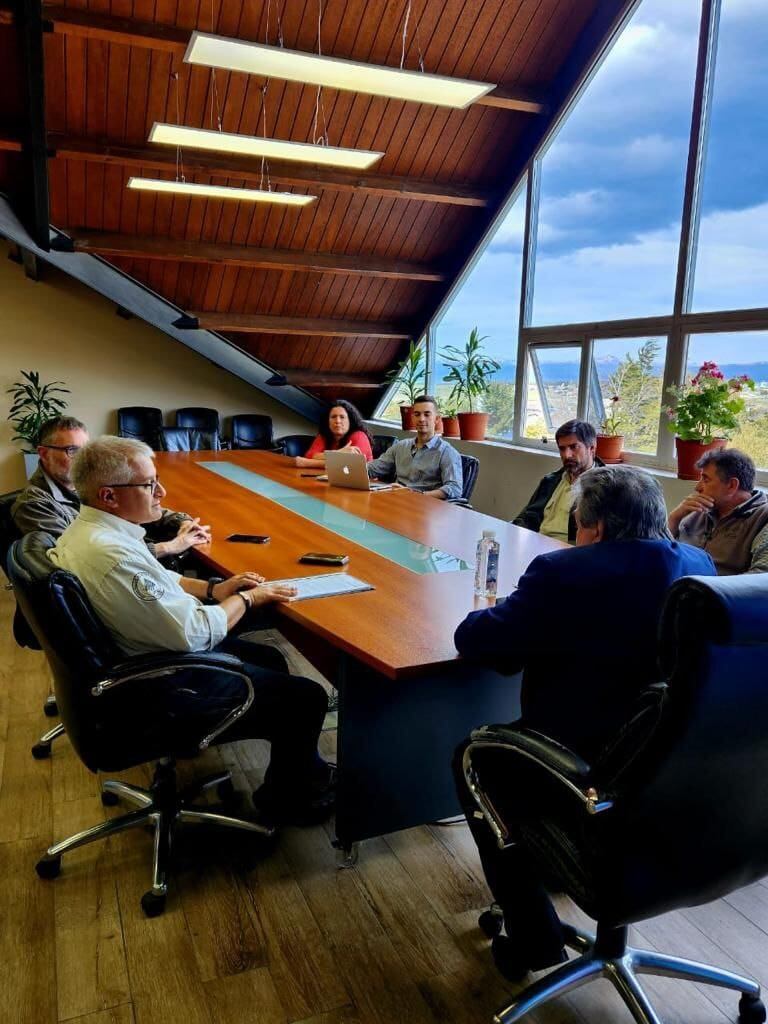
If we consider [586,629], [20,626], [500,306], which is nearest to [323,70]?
[20,626]

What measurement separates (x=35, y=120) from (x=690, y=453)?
4291mm

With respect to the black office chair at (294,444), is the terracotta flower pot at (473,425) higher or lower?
higher

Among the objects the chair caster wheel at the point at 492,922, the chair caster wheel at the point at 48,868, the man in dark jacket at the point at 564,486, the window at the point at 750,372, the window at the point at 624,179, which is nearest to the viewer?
the chair caster wheel at the point at 492,922

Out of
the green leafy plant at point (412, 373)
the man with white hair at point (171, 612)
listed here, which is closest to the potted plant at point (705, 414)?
the man with white hair at point (171, 612)

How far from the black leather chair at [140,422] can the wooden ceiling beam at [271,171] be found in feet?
9.18

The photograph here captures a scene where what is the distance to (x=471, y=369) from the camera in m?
6.48

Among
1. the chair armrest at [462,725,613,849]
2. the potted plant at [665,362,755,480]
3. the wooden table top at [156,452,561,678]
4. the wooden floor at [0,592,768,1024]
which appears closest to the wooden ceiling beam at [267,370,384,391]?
the wooden table top at [156,452,561,678]

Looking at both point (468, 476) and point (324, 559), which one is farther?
point (468, 476)

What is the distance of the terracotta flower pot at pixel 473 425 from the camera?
20.8 ft

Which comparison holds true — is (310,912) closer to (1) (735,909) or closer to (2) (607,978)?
(2) (607,978)

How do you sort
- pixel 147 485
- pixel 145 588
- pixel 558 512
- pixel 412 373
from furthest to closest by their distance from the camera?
pixel 412 373, pixel 558 512, pixel 147 485, pixel 145 588

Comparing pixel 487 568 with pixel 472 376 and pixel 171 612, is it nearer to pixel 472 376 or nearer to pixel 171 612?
pixel 171 612

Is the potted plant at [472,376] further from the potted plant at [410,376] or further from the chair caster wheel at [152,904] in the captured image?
the chair caster wheel at [152,904]

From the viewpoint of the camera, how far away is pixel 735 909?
80.3 inches
